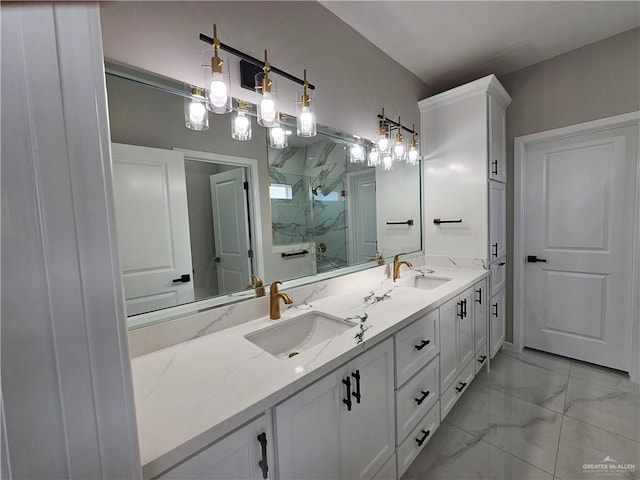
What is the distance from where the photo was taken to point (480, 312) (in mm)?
2096

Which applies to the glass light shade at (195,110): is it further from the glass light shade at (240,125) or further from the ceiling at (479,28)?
the ceiling at (479,28)

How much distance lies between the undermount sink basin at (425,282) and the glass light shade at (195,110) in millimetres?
1760

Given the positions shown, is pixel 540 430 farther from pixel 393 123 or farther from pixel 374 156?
pixel 393 123

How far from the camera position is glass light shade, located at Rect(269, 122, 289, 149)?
1.46 meters

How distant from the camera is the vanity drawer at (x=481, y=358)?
207 centimetres

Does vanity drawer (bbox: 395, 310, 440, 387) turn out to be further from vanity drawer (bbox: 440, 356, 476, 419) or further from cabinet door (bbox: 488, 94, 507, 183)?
cabinet door (bbox: 488, 94, 507, 183)

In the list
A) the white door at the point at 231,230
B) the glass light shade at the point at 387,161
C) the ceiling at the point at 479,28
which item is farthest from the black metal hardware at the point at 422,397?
the ceiling at the point at 479,28

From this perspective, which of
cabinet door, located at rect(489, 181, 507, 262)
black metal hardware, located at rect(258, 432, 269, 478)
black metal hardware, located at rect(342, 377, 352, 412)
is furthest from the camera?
cabinet door, located at rect(489, 181, 507, 262)

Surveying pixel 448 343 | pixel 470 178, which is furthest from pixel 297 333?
pixel 470 178

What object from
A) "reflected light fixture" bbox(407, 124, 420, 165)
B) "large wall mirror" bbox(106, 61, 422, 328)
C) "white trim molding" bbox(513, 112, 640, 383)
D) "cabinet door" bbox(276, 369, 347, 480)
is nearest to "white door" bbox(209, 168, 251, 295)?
"large wall mirror" bbox(106, 61, 422, 328)

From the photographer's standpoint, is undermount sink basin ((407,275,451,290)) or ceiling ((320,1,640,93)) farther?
undermount sink basin ((407,275,451,290))

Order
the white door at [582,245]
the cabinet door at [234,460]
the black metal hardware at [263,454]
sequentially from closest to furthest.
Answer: the cabinet door at [234,460]
the black metal hardware at [263,454]
the white door at [582,245]

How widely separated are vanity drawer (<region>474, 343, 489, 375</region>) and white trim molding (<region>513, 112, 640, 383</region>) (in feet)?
2.15

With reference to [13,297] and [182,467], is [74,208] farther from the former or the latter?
[182,467]
